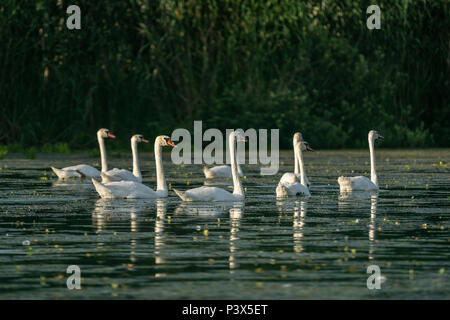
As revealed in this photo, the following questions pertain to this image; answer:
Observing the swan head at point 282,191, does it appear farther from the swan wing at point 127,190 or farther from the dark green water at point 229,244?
the swan wing at point 127,190

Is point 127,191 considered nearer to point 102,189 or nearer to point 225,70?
point 102,189

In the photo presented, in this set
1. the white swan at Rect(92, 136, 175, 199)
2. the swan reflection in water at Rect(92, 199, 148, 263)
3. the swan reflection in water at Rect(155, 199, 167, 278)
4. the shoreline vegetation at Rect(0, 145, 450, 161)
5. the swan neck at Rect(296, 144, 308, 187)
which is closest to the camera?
the swan reflection in water at Rect(155, 199, 167, 278)

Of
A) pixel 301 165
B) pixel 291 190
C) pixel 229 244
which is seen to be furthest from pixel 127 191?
pixel 229 244

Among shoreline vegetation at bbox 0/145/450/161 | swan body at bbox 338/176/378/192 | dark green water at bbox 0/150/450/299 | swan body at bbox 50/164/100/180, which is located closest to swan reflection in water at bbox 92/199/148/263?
dark green water at bbox 0/150/450/299

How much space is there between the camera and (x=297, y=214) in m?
20.3

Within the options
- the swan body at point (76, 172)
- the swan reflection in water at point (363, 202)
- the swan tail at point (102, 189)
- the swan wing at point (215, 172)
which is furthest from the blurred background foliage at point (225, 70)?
the swan reflection in water at point (363, 202)

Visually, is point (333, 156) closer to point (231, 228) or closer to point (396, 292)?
point (231, 228)

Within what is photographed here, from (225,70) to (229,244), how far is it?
3242cm

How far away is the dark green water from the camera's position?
12.3m

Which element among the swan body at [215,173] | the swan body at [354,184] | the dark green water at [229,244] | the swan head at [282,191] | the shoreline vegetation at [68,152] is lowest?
the dark green water at [229,244]

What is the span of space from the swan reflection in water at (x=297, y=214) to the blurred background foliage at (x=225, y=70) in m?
21.5

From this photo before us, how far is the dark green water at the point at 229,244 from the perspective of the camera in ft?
40.2

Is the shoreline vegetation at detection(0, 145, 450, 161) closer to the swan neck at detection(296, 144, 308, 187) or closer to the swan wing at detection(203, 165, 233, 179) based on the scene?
the swan wing at detection(203, 165, 233, 179)

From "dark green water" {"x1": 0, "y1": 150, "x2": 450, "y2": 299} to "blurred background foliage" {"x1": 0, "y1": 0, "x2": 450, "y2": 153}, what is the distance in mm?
17330
